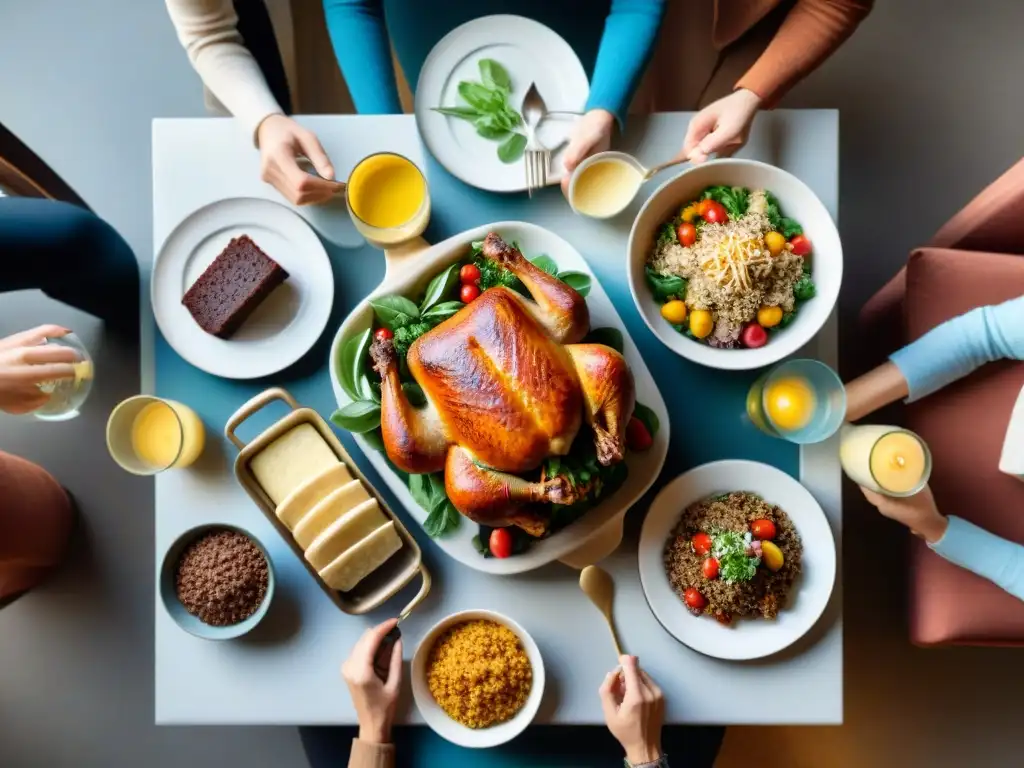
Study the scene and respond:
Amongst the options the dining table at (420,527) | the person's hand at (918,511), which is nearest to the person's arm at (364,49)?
the dining table at (420,527)

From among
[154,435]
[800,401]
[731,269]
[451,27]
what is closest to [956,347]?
[800,401]

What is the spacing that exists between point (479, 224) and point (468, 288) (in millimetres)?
169

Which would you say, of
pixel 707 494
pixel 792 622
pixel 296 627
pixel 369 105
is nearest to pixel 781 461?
pixel 707 494

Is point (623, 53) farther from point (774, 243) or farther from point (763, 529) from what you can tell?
point (763, 529)

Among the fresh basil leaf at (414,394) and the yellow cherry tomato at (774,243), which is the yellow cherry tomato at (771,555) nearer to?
the yellow cherry tomato at (774,243)

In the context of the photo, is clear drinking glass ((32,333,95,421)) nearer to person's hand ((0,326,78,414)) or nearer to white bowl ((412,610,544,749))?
person's hand ((0,326,78,414))

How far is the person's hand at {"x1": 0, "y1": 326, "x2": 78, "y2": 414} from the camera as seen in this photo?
1143 millimetres

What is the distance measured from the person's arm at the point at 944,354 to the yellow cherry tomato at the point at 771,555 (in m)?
0.33

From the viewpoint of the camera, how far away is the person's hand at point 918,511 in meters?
1.23

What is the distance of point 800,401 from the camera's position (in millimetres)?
1215

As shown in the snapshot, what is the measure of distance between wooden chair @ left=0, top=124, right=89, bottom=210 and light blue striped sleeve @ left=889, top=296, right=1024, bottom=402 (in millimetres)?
1637

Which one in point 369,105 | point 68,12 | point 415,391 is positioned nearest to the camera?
point 415,391

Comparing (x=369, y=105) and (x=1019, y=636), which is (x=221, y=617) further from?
(x=1019, y=636)

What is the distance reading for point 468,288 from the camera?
1.19 m
